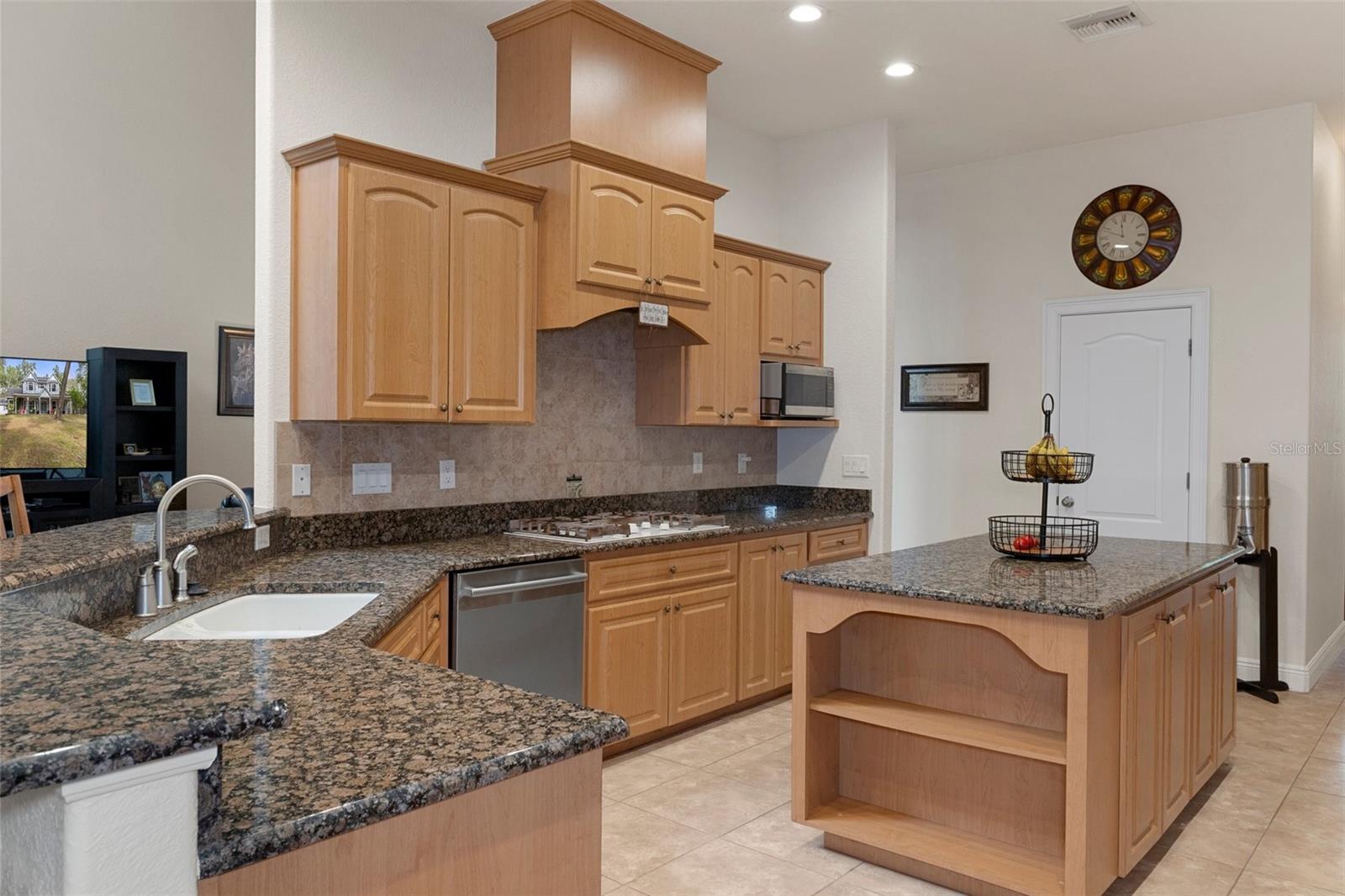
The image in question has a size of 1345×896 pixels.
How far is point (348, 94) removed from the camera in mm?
3383

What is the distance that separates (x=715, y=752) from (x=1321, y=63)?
13.3 feet

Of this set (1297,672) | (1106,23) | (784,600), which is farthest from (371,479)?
(1297,672)

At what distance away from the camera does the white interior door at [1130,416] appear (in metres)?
5.09

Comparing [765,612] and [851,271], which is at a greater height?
[851,271]

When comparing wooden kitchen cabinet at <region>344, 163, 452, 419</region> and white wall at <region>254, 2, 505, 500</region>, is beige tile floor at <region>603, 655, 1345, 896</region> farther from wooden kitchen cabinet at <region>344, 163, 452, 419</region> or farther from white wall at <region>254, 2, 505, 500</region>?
white wall at <region>254, 2, 505, 500</region>

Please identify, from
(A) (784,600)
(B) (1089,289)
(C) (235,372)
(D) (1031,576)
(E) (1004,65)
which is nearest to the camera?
(D) (1031,576)

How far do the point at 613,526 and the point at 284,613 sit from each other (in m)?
1.50

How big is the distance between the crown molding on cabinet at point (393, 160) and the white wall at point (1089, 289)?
265 centimetres

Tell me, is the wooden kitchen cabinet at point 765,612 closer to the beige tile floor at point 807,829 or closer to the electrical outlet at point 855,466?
the beige tile floor at point 807,829

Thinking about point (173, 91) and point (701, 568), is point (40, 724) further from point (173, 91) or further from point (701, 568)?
point (173, 91)

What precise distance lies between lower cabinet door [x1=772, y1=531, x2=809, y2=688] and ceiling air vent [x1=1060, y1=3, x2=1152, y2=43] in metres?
2.50

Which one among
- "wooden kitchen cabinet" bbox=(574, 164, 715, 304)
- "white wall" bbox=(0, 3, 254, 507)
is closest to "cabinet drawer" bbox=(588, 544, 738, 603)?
"wooden kitchen cabinet" bbox=(574, 164, 715, 304)

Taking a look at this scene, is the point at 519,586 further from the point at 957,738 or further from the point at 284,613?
the point at 957,738

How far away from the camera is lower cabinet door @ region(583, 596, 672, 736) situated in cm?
355
